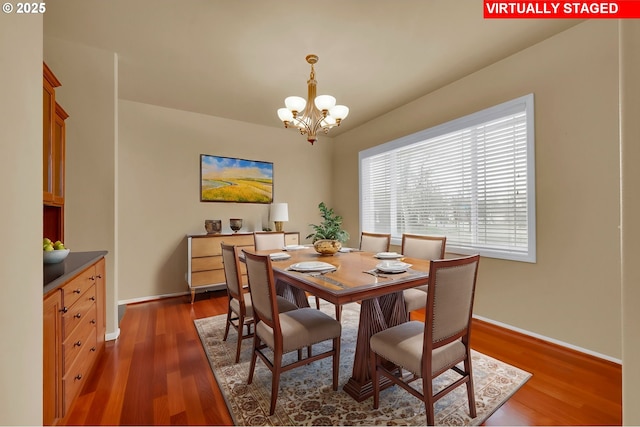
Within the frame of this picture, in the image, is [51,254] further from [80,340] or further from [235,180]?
[235,180]

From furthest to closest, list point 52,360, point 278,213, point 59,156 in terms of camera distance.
Result: 1. point 278,213
2. point 59,156
3. point 52,360

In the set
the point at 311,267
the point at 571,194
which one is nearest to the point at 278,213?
the point at 311,267

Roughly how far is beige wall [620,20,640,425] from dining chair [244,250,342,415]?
55.4 inches

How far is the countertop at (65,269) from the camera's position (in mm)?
1414

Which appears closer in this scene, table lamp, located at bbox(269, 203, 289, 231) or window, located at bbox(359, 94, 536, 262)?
Answer: window, located at bbox(359, 94, 536, 262)

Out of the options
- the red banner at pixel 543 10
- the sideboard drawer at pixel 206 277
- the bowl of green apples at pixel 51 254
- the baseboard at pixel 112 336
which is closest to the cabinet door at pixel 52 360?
the bowl of green apples at pixel 51 254

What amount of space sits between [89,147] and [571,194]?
437 cm

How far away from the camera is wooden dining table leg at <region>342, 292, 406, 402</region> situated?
1.78 meters

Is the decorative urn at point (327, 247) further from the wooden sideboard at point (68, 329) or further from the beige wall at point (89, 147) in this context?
the beige wall at point (89, 147)

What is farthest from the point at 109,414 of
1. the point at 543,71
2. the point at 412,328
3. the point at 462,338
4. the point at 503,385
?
the point at 543,71

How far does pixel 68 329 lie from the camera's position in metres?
1.61

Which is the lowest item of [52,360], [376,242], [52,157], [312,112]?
[52,360]

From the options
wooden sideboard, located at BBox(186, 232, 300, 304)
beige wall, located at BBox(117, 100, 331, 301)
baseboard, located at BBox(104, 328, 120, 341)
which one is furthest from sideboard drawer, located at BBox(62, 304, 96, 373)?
beige wall, located at BBox(117, 100, 331, 301)
